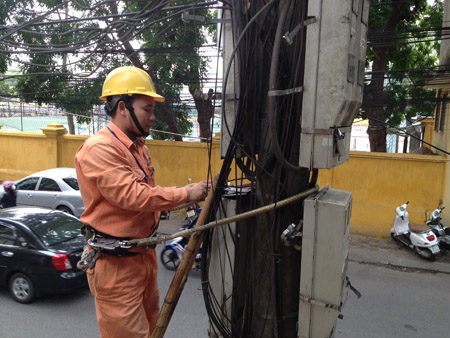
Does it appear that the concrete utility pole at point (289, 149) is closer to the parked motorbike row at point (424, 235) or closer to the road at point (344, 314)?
the road at point (344, 314)

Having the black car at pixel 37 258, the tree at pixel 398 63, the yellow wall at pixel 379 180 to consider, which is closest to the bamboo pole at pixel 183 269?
the black car at pixel 37 258

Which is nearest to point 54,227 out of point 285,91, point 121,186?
point 121,186

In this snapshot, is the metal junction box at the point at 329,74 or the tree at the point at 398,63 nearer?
the metal junction box at the point at 329,74

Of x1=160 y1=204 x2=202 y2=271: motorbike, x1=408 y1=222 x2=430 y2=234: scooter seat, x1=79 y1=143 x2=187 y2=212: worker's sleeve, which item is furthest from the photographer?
x1=408 y1=222 x2=430 y2=234: scooter seat

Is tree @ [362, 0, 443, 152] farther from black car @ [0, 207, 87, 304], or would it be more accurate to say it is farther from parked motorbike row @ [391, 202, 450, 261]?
black car @ [0, 207, 87, 304]

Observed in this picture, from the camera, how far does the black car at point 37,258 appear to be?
17.6ft

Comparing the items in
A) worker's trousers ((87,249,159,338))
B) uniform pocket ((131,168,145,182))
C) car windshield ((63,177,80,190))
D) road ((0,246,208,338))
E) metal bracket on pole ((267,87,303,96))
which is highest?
metal bracket on pole ((267,87,303,96))

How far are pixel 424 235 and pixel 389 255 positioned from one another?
2.60 ft

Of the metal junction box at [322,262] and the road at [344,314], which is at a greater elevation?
the metal junction box at [322,262]

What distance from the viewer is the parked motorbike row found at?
744 cm

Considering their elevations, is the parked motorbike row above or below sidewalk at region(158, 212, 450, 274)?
above

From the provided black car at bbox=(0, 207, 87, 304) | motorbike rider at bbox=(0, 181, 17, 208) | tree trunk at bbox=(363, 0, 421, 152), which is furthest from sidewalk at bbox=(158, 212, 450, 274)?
motorbike rider at bbox=(0, 181, 17, 208)

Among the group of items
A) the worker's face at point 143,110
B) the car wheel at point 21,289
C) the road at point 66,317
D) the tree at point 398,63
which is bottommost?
the road at point 66,317

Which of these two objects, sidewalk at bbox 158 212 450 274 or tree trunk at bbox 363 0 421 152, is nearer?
sidewalk at bbox 158 212 450 274
